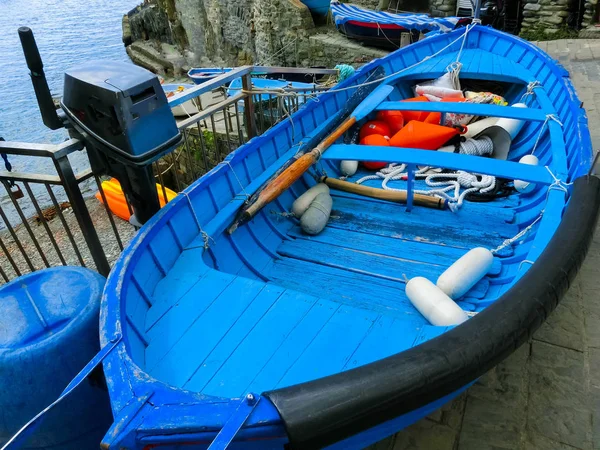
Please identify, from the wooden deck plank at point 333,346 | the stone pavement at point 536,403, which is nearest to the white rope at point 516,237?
the stone pavement at point 536,403

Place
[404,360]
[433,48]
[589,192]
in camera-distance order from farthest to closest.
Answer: [433,48], [589,192], [404,360]

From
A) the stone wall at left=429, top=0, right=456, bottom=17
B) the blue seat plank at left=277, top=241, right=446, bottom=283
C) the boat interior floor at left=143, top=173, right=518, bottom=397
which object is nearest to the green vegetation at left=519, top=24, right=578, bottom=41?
the stone wall at left=429, top=0, right=456, bottom=17

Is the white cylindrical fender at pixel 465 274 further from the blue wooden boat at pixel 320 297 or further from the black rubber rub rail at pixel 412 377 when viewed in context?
the black rubber rub rail at pixel 412 377

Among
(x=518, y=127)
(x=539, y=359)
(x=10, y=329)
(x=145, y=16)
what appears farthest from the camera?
(x=145, y=16)

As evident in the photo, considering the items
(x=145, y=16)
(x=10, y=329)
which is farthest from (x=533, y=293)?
(x=145, y=16)

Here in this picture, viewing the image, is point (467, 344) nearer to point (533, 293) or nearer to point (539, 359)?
point (533, 293)

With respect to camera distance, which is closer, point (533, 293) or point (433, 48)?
point (533, 293)

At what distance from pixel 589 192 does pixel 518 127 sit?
2.34 meters

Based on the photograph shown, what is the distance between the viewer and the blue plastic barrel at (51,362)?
2.03 m

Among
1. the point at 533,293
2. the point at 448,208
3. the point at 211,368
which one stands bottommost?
the point at 448,208

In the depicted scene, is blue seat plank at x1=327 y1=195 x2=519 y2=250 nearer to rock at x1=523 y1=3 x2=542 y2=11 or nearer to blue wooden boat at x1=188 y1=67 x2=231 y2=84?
blue wooden boat at x1=188 y1=67 x2=231 y2=84

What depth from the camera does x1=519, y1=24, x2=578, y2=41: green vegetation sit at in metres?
10.2

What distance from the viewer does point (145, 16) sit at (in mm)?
28578

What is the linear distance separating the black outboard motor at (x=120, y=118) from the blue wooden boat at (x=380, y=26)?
→ 386 inches
